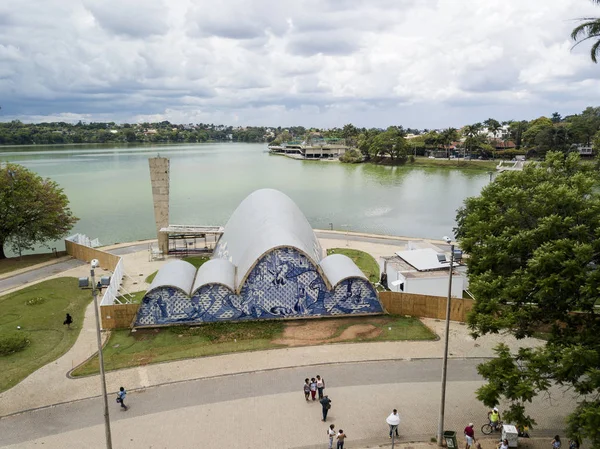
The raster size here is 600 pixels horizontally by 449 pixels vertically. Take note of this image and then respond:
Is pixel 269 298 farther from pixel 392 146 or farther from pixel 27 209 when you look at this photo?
pixel 392 146

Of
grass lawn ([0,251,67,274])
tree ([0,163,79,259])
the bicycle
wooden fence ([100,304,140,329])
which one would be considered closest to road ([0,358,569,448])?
the bicycle

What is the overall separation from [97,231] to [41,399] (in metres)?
35.1

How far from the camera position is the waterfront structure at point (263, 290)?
2180 cm

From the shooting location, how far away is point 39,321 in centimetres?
2312

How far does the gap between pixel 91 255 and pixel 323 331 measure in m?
21.6

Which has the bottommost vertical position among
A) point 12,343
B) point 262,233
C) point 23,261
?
point 23,261

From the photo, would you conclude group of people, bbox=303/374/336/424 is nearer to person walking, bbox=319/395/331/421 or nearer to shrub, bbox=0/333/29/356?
person walking, bbox=319/395/331/421

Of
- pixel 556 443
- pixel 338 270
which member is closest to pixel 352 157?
pixel 338 270

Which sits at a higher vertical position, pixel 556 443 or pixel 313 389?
pixel 556 443

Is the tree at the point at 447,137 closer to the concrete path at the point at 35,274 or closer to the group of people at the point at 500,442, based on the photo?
the concrete path at the point at 35,274

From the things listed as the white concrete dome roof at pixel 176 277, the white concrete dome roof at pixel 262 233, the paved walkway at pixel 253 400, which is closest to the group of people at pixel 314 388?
the paved walkway at pixel 253 400

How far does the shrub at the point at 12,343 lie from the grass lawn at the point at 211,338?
382 centimetres

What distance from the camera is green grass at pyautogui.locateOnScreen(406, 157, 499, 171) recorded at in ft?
345

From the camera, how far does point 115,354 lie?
19500 millimetres
